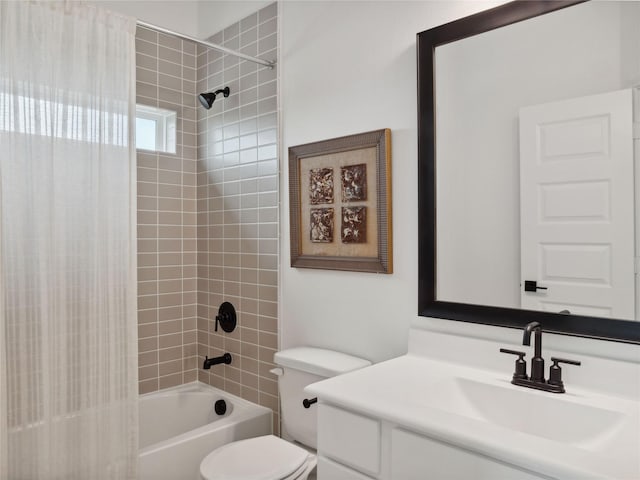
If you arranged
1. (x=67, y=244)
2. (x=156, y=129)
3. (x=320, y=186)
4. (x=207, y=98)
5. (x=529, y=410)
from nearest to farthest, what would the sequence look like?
1. (x=529, y=410)
2. (x=67, y=244)
3. (x=320, y=186)
4. (x=207, y=98)
5. (x=156, y=129)

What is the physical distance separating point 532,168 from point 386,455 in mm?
938

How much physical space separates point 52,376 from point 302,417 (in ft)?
3.09

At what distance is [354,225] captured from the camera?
192 cm

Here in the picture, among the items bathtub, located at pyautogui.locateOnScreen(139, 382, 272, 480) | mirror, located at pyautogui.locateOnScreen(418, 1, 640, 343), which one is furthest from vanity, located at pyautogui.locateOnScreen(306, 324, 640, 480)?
bathtub, located at pyautogui.locateOnScreen(139, 382, 272, 480)

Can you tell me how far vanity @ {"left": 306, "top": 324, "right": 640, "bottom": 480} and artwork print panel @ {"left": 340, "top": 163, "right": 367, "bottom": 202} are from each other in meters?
0.68

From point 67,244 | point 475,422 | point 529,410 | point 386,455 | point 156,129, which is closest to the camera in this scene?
point 475,422

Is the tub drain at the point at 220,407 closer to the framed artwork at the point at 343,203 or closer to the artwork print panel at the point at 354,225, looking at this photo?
the framed artwork at the point at 343,203

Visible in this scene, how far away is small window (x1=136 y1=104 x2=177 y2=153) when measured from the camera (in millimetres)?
2703

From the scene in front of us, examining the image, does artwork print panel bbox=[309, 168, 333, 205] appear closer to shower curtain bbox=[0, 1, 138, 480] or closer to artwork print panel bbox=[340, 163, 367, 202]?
artwork print panel bbox=[340, 163, 367, 202]

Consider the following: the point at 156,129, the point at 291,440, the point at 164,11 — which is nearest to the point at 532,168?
the point at 291,440

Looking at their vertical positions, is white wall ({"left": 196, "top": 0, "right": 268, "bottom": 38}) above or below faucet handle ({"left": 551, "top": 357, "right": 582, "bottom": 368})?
above

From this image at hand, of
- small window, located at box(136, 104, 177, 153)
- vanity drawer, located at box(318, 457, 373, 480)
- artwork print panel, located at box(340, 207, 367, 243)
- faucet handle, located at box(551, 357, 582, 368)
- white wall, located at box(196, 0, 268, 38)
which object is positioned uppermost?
white wall, located at box(196, 0, 268, 38)

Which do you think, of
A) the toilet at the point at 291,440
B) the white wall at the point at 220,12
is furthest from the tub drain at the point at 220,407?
the white wall at the point at 220,12

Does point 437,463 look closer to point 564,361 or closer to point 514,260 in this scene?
point 564,361
